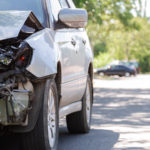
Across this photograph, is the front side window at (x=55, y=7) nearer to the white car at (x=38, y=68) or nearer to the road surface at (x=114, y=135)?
the white car at (x=38, y=68)

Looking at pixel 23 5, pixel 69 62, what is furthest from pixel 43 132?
pixel 23 5

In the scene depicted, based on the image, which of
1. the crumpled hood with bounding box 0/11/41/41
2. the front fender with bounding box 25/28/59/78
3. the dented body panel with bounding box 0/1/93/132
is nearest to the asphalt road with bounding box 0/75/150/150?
the dented body panel with bounding box 0/1/93/132

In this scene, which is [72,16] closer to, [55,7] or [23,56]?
[55,7]

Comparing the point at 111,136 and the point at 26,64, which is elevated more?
the point at 26,64

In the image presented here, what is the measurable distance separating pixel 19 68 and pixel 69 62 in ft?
5.92

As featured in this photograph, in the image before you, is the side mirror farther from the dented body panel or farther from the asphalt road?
the asphalt road

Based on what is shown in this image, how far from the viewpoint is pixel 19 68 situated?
5.50 metres

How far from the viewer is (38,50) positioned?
5.76m

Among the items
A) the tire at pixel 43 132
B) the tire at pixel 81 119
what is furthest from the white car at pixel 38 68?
the tire at pixel 81 119

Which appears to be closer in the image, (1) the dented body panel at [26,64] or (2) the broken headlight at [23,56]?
(1) the dented body panel at [26,64]

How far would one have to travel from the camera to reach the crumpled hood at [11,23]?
5775 mm

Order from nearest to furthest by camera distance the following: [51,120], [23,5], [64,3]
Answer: [51,120] < [23,5] < [64,3]

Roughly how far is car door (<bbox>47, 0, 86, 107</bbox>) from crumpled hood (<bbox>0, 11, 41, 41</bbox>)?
58 centimetres

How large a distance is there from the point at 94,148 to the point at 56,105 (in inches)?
36.9
